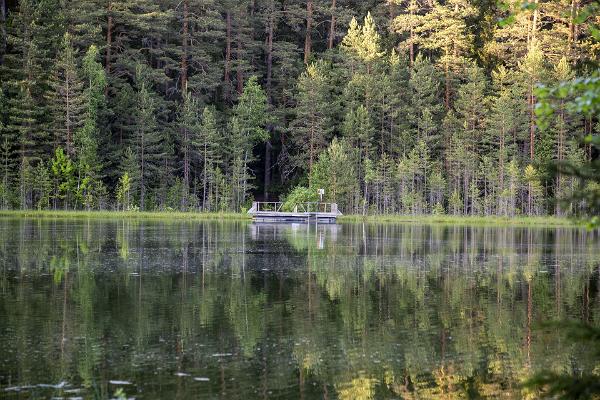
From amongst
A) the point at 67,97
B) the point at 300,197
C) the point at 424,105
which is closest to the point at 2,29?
the point at 67,97

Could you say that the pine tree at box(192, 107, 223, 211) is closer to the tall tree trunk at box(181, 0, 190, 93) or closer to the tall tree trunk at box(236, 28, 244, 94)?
the tall tree trunk at box(181, 0, 190, 93)

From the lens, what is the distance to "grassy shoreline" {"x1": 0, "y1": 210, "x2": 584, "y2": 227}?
6400cm

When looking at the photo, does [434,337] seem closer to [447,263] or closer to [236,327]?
[236,327]

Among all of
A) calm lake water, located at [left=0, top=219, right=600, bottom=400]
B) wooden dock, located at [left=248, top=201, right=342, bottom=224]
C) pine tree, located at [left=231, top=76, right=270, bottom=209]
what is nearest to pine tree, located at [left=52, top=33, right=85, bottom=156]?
pine tree, located at [left=231, top=76, right=270, bottom=209]

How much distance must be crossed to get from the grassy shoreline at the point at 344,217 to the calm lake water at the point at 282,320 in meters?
27.1

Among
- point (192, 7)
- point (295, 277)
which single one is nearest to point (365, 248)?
point (295, 277)

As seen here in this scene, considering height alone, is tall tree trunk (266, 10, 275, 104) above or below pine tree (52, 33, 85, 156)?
above

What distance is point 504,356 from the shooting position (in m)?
15.9

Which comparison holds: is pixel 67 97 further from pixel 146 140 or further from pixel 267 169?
pixel 267 169

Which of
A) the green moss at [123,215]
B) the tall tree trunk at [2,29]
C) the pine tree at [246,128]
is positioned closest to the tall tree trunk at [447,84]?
the pine tree at [246,128]

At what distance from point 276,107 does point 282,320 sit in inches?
2463

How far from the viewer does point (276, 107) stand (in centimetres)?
8081

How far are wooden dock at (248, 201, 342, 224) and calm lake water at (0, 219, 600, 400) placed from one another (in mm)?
29661

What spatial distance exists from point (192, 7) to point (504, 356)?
63.5 metres
